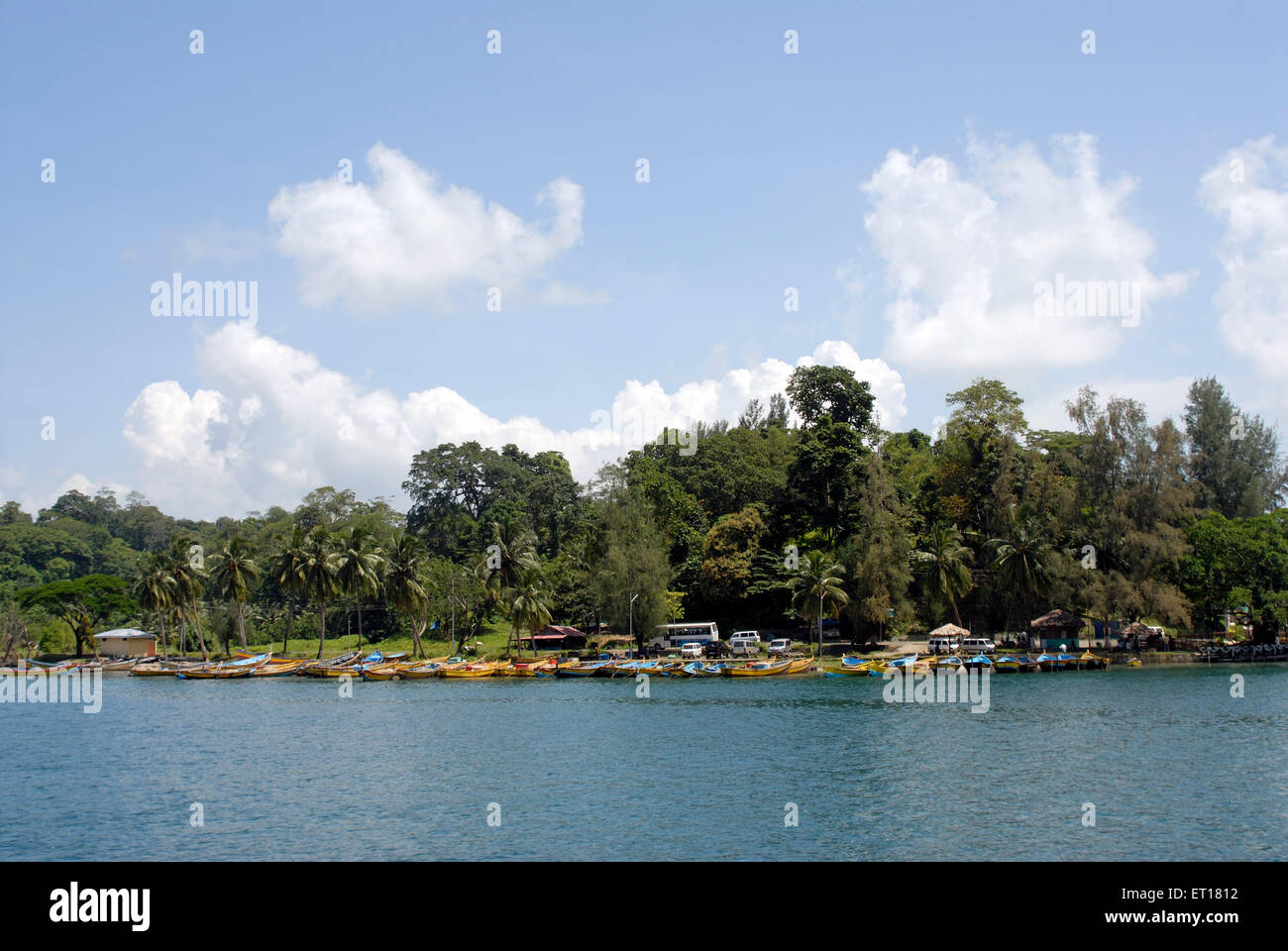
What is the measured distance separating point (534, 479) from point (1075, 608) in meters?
79.0

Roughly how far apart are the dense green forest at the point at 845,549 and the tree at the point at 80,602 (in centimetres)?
22

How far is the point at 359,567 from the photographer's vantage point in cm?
8438

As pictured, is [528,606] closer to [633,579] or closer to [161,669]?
[633,579]

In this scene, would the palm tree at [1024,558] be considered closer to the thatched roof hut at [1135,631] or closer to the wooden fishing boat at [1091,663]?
the wooden fishing boat at [1091,663]

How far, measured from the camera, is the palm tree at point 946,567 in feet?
248

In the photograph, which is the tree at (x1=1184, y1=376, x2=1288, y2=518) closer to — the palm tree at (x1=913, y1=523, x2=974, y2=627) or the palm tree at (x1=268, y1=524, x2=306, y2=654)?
the palm tree at (x1=913, y1=523, x2=974, y2=627)

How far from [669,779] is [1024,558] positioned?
1945 inches

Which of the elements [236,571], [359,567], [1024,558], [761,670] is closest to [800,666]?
[761,670]

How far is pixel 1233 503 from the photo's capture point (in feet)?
270

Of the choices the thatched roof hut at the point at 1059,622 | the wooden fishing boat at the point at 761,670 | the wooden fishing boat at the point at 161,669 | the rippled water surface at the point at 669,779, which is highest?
the thatched roof hut at the point at 1059,622

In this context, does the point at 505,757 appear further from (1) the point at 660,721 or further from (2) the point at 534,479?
(2) the point at 534,479

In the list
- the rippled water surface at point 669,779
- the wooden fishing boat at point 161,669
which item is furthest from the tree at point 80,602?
the rippled water surface at point 669,779

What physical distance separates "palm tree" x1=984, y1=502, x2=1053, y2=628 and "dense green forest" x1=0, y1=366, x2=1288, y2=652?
16 cm
